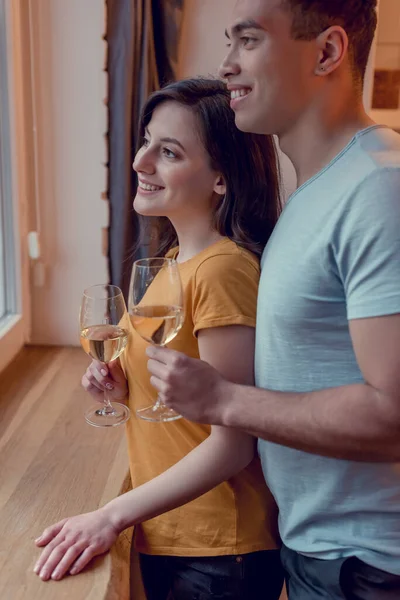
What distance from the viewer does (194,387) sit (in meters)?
0.85

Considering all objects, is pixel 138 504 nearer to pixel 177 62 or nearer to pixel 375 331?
pixel 375 331

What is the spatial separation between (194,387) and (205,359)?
11cm

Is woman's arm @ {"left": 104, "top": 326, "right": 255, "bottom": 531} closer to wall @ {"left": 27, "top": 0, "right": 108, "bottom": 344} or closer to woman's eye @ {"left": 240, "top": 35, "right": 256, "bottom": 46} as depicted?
woman's eye @ {"left": 240, "top": 35, "right": 256, "bottom": 46}

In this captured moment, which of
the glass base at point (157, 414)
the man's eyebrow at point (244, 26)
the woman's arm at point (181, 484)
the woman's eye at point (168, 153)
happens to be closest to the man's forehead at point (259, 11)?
the man's eyebrow at point (244, 26)

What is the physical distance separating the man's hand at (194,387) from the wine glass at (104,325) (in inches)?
8.9

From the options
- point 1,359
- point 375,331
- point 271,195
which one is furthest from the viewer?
point 1,359

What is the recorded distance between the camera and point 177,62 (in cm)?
188

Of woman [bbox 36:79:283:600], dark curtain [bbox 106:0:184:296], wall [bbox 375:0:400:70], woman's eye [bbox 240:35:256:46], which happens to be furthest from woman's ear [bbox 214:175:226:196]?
wall [bbox 375:0:400:70]

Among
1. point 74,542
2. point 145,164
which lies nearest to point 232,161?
point 145,164

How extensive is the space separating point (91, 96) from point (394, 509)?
1393mm

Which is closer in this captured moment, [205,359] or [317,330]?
[317,330]

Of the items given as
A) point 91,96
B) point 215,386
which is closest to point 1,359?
point 91,96

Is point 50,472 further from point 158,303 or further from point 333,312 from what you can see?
point 333,312

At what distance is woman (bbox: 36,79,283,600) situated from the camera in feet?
3.23
